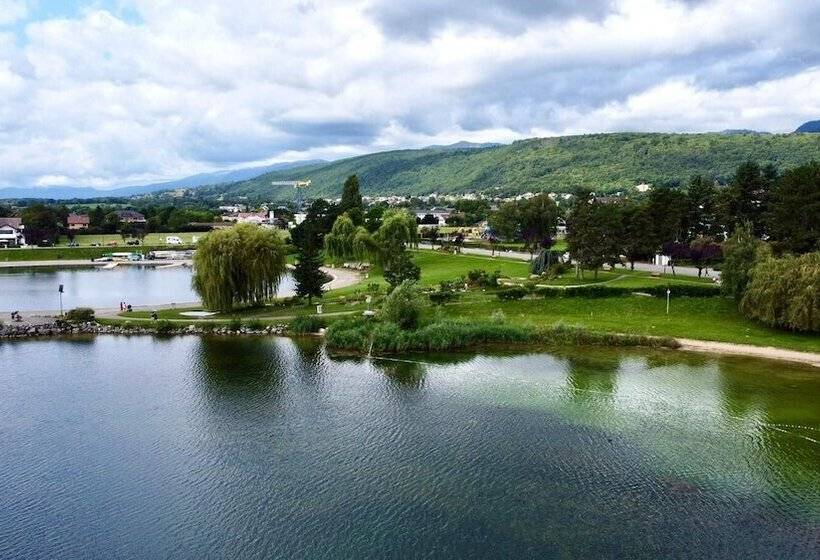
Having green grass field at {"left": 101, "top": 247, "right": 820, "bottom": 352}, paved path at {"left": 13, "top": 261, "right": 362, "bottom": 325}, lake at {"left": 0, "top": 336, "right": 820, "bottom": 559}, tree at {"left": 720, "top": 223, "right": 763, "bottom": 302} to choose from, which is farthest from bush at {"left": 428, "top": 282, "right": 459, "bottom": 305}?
tree at {"left": 720, "top": 223, "right": 763, "bottom": 302}

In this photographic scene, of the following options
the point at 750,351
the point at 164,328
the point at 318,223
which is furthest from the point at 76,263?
the point at 750,351

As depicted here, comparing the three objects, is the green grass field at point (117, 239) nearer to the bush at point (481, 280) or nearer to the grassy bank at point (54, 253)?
the grassy bank at point (54, 253)

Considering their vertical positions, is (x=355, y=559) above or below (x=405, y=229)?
below

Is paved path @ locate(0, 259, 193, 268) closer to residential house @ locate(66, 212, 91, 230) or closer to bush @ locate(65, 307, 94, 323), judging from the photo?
residential house @ locate(66, 212, 91, 230)

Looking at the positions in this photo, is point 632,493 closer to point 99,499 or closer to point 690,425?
point 690,425

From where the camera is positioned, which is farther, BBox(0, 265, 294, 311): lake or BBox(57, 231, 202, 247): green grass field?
BBox(57, 231, 202, 247): green grass field

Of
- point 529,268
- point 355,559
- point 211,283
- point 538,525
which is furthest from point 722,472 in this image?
point 529,268

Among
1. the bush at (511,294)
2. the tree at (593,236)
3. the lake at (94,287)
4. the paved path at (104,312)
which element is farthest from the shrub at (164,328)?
the tree at (593,236)
